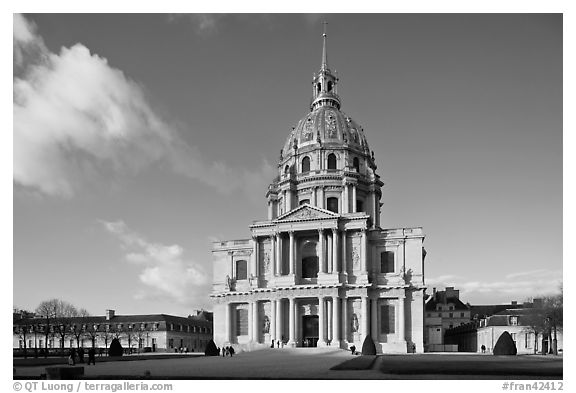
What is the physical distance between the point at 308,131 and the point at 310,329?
2900 cm

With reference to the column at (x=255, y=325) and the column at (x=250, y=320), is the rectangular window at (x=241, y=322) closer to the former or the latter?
the column at (x=250, y=320)

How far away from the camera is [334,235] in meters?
70.4

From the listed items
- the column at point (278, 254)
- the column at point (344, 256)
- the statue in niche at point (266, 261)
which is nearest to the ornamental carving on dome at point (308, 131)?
the column at point (278, 254)

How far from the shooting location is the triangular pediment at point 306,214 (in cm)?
7138

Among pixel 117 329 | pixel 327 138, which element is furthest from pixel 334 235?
pixel 117 329

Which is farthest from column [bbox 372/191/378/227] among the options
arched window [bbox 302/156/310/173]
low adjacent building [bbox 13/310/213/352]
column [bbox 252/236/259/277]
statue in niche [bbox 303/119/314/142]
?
low adjacent building [bbox 13/310/213/352]

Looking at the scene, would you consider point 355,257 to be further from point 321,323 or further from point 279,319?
point 279,319

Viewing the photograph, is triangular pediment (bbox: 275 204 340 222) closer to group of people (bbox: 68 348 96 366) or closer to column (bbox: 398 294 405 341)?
column (bbox: 398 294 405 341)

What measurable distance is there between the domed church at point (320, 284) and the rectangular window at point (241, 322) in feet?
0.39

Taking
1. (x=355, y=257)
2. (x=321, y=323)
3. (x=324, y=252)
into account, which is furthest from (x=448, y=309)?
(x=321, y=323)

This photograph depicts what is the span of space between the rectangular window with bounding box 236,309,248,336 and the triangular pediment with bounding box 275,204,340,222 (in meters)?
12.1

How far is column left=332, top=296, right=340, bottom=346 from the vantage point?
2650 inches

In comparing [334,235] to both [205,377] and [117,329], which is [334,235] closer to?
[205,377]
